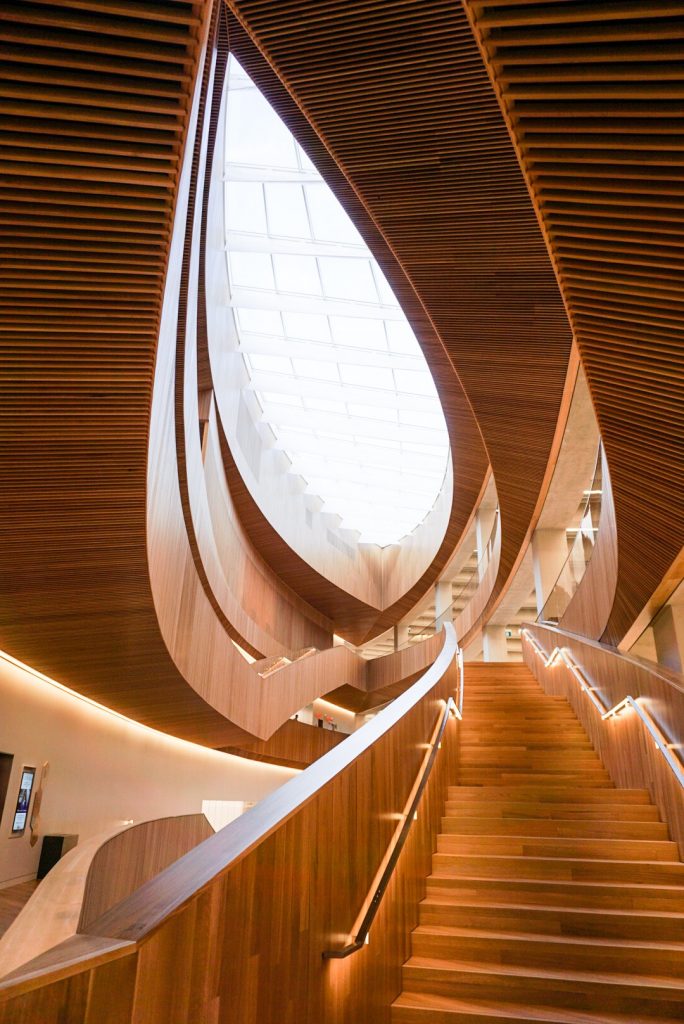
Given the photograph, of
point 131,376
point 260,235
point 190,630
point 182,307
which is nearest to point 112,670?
point 190,630

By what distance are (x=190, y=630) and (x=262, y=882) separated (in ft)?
20.5

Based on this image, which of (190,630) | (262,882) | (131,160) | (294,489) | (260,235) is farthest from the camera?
(294,489)

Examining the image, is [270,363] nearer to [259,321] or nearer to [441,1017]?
[259,321]

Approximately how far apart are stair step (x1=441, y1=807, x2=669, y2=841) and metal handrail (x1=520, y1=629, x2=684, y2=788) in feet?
1.42

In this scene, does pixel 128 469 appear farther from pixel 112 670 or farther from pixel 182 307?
pixel 112 670

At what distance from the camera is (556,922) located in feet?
12.1

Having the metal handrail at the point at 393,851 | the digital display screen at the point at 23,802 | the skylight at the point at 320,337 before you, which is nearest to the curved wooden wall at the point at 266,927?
the metal handrail at the point at 393,851

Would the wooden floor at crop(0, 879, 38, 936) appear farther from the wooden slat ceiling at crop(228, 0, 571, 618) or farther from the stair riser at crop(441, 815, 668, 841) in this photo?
the wooden slat ceiling at crop(228, 0, 571, 618)

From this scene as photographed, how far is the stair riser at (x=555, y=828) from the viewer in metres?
4.81

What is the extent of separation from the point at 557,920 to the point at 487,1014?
871 mm

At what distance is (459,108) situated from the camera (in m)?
5.23

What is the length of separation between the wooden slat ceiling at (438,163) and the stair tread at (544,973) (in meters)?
4.87

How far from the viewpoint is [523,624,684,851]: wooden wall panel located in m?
4.78

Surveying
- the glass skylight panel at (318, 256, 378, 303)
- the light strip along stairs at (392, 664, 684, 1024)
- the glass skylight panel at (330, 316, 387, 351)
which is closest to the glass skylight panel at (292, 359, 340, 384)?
the glass skylight panel at (330, 316, 387, 351)
